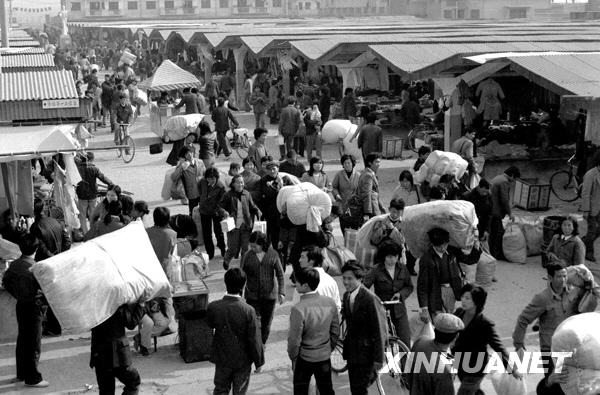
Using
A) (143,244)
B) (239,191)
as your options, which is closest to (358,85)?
(239,191)

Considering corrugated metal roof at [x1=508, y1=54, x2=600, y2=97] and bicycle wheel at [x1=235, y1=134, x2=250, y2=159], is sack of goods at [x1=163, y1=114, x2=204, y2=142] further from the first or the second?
corrugated metal roof at [x1=508, y1=54, x2=600, y2=97]

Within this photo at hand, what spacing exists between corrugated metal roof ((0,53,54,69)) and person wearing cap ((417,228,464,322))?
1052 cm

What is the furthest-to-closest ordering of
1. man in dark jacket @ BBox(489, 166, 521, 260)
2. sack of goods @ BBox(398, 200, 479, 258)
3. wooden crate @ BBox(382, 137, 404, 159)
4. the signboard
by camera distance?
wooden crate @ BBox(382, 137, 404, 159) → man in dark jacket @ BBox(489, 166, 521, 260) → the signboard → sack of goods @ BBox(398, 200, 479, 258)

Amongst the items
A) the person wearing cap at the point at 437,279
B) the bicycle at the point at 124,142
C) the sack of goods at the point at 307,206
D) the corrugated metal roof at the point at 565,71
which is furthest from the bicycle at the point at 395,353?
the bicycle at the point at 124,142

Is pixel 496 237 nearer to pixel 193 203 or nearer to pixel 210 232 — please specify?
pixel 210 232

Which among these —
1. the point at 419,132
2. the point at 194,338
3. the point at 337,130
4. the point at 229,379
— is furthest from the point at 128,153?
the point at 229,379

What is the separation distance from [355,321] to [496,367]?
1.21 metres

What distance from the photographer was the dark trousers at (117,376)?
7.34 metres

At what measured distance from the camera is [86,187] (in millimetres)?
13180

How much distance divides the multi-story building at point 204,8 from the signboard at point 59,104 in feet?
319

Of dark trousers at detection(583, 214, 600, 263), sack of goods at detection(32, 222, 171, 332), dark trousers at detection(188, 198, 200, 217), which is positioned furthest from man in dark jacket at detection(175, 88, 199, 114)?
sack of goods at detection(32, 222, 171, 332)

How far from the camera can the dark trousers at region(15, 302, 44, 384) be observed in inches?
331

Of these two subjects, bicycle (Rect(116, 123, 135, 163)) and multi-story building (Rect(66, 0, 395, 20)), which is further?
multi-story building (Rect(66, 0, 395, 20))

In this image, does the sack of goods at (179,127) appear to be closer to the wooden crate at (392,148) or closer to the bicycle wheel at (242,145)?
the bicycle wheel at (242,145)
